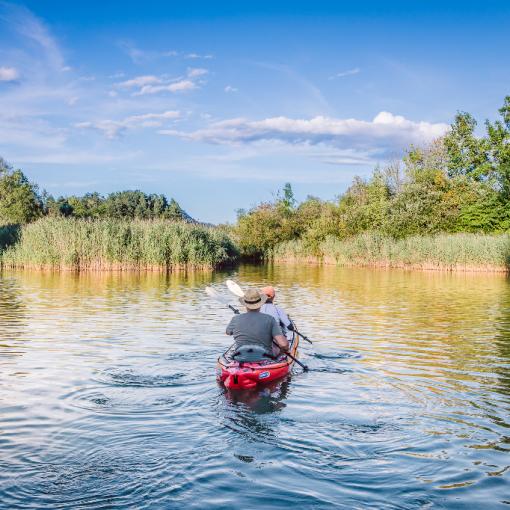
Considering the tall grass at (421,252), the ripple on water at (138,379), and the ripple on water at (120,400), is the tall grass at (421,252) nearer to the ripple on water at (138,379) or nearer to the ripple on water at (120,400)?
the ripple on water at (138,379)

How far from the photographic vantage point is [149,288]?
2545cm

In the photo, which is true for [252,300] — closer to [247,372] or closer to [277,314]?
[247,372]

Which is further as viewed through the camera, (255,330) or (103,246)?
(103,246)

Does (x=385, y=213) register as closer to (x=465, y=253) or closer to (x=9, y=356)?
(x=465, y=253)

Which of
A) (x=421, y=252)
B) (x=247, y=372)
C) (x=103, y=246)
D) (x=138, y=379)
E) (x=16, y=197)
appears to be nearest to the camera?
(x=247, y=372)

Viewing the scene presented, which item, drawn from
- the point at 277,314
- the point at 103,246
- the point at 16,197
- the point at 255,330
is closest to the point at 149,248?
the point at 103,246

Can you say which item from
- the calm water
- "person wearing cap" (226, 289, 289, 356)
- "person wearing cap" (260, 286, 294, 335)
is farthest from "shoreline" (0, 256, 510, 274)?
"person wearing cap" (226, 289, 289, 356)

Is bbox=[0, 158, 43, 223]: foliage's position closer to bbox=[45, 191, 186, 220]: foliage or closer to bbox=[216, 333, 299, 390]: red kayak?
bbox=[45, 191, 186, 220]: foliage

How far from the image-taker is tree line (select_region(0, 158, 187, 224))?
62406 millimetres

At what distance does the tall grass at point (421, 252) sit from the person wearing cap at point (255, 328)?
30786mm

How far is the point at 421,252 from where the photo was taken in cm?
4103

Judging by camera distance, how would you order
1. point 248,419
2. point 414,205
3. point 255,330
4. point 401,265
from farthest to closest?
point 414,205 < point 401,265 < point 255,330 < point 248,419

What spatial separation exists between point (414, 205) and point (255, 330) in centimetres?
4479

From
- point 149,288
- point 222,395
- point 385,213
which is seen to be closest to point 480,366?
point 222,395
